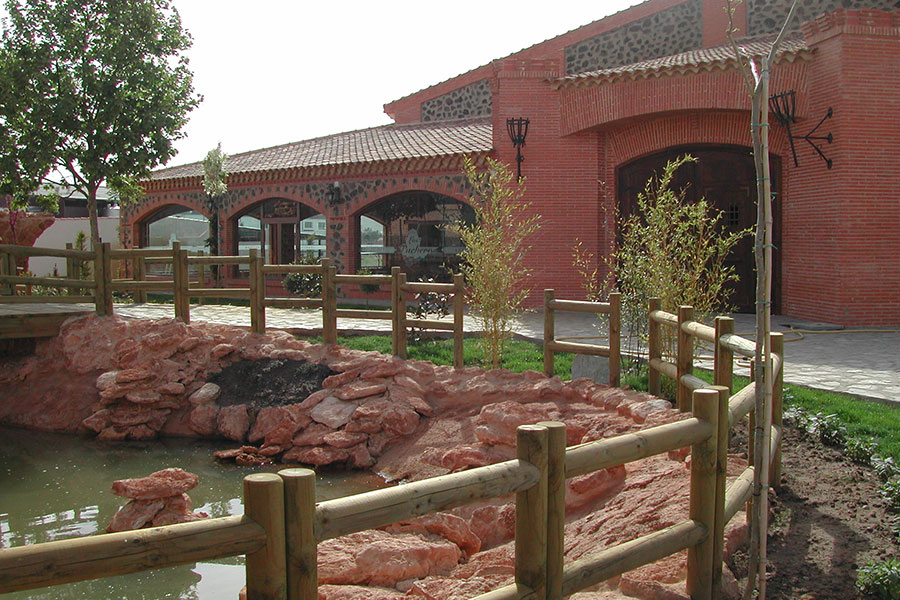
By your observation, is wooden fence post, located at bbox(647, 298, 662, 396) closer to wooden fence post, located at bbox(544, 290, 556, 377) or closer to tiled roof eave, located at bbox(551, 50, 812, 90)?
wooden fence post, located at bbox(544, 290, 556, 377)

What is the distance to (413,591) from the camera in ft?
15.1

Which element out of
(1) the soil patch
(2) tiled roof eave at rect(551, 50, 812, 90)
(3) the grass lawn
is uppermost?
(2) tiled roof eave at rect(551, 50, 812, 90)

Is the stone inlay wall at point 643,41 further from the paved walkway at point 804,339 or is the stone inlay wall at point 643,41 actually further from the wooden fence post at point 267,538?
the wooden fence post at point 267,538

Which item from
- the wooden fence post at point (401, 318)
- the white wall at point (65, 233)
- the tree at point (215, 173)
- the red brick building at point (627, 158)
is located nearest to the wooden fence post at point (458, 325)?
the wooden fence post at point (401, 318)

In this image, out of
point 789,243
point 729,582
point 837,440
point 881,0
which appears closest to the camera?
point 729,582

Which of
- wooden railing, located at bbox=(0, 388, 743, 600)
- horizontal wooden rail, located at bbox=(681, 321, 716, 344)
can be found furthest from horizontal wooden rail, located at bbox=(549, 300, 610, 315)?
wooden railing, located at bbox=(0, 388, 743, 600)

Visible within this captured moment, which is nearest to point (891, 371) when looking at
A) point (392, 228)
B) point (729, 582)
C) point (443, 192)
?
point (729, 582)

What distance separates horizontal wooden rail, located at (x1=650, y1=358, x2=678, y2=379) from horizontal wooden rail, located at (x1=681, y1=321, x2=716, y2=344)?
55 centimetres

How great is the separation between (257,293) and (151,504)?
444 cm

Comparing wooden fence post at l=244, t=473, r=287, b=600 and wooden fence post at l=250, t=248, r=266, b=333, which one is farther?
wooden fence post at l=250, t=248, r=266, b=333

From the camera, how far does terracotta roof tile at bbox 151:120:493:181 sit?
18.0m

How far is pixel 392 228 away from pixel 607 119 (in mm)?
6001

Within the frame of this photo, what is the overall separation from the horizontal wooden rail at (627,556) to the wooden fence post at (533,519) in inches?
6.7

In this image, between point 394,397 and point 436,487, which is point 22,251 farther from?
point 436,487
